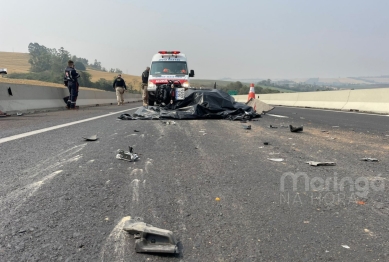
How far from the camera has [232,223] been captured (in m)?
2.14

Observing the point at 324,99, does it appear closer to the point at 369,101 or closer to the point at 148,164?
the point at 369,101

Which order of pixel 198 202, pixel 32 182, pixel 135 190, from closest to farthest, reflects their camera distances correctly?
1. pixel 198 202
2. pixel 135 190
3. pixel 32 182

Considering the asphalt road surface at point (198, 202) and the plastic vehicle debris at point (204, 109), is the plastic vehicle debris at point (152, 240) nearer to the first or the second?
the asphalt road surface at point (198, 202)

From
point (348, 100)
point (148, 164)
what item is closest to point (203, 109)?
point (148, 164)

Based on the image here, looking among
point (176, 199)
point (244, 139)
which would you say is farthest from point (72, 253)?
point (244, 139)

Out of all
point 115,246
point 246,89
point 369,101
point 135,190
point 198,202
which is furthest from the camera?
point 246,89

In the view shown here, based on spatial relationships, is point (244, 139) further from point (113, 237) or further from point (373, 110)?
point (373, 110)

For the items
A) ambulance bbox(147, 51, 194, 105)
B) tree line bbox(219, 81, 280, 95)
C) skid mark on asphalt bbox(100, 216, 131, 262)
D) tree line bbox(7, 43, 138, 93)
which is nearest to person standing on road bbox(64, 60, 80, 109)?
ambulance bbox(147, 51, 194, 105)

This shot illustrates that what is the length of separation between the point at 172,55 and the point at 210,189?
12.7 m

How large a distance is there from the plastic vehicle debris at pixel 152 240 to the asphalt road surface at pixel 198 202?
4 cm

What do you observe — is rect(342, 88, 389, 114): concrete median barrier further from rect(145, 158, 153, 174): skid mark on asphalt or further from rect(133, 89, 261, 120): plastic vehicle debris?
rect(145, 158, 153, 174): skid mark on asphalt

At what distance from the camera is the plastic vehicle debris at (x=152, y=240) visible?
1.74 meters

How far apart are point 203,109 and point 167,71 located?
17.6 feet

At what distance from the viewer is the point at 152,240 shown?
5.94ft
